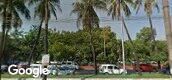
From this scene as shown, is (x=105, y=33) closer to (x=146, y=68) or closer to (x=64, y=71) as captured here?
(x=146, y=68)

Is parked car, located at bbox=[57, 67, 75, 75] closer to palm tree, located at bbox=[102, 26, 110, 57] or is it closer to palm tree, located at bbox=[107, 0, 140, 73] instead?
palm tree, located at bbox=[107, 0, 140, 73]

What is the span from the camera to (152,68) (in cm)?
6850

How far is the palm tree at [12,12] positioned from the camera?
49.8m

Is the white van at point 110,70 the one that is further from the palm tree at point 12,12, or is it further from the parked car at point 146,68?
the palm tree at point 12,12

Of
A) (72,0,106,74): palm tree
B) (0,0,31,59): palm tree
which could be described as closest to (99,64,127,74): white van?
(72,0,106,74): palm tree

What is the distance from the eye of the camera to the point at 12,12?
50.8 metres

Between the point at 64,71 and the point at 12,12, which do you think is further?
the point at 64,71

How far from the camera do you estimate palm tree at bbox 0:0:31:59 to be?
1960 inches

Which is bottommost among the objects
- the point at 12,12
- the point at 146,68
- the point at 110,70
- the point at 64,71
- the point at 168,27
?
the point at 146,68

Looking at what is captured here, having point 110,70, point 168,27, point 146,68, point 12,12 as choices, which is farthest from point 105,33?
point 168,27

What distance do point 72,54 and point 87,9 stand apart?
25887 millimetres

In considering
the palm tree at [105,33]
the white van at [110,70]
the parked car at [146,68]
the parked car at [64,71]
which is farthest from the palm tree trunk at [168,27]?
the palm tree at [105,33]

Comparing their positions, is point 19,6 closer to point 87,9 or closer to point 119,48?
point 87,9

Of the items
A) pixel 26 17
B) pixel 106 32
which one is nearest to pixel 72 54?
pixel 106 32
